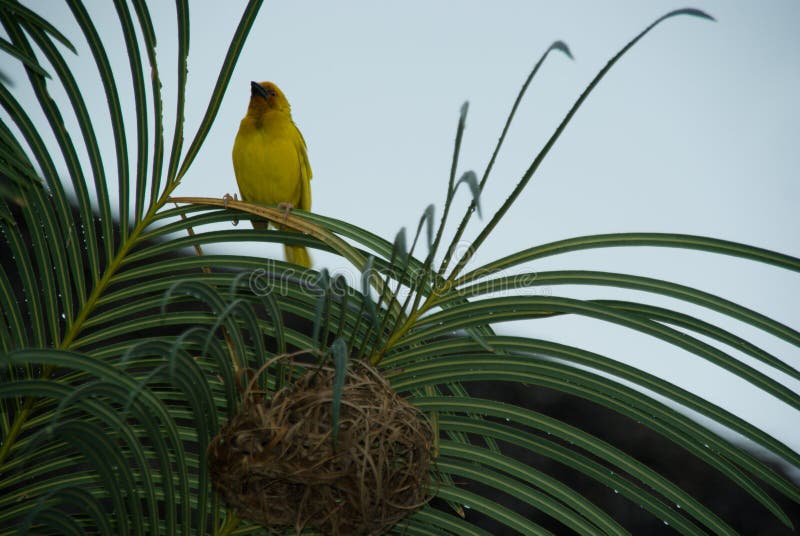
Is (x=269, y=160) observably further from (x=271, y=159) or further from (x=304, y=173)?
(x=304, y=173)

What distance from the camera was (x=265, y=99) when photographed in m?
3.04

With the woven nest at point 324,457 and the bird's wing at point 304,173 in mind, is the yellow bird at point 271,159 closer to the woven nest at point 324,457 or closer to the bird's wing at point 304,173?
the bird's wing at point 304,173

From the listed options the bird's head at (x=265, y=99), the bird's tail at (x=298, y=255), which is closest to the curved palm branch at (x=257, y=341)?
the bird's tail at (x=298, y=255)

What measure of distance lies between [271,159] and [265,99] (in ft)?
1.23

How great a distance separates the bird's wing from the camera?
9.59ft

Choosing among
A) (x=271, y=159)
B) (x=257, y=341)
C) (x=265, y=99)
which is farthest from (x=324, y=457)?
(x=265, y=99)

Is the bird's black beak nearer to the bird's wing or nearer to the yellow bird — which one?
the yellow bird

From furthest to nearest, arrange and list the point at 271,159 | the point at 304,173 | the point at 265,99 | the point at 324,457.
Result: the point at 265,99
the point at 304,173
the point at 271,159
the point at 324,457

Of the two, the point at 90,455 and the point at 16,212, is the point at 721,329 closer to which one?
the point at 90,455

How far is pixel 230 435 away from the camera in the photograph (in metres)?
1.07

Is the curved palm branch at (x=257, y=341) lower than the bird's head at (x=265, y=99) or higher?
lower

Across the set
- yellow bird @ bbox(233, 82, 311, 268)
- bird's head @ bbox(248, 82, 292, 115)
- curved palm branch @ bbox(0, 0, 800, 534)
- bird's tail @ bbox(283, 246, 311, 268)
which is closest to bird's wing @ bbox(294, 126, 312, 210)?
yellow bird @ bbox(233, 82, 311, 268)

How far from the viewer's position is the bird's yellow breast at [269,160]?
2807 mm

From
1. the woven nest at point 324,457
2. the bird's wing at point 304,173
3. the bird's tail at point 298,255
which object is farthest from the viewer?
the bird's wing at point 304,173
